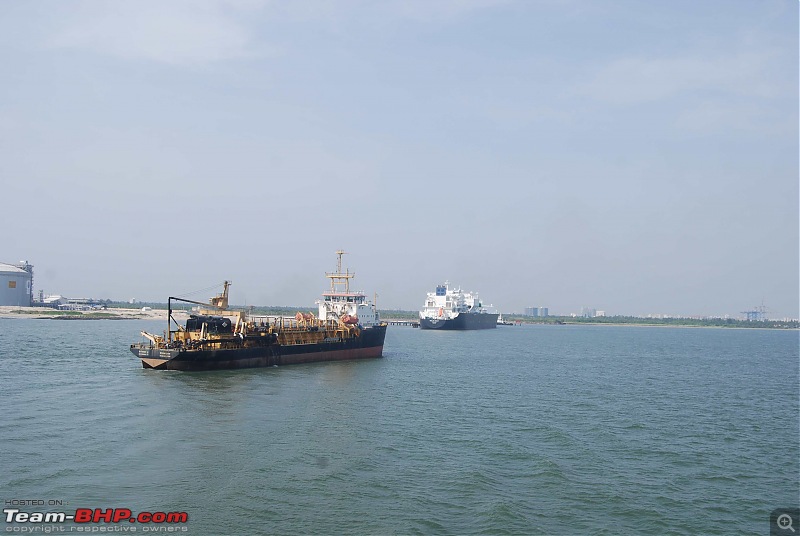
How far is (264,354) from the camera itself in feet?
164

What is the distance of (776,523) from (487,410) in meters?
16.9

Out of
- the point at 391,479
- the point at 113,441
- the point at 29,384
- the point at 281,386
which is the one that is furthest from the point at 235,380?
the point at 391,479

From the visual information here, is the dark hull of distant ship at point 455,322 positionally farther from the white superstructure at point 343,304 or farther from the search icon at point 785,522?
the search icon at point 785,522

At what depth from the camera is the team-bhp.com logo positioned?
15.2m

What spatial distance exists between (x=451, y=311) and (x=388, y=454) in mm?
124805

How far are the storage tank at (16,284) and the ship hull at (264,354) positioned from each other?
456ft

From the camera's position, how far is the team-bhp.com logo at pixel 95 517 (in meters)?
15.2

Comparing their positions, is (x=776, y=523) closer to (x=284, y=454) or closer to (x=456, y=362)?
(x=284, y=454)

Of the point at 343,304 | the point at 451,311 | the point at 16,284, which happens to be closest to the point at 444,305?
the point at 451,311

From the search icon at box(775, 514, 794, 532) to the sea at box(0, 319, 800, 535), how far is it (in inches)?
13.8

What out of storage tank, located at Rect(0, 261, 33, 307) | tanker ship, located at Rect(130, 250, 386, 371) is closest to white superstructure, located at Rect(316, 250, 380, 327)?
tanker ship, located at Rect(130, 250, 386, 371)

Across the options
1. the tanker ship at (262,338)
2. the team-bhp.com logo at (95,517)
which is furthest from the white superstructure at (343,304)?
the team-bhp.com logo at (95,517)

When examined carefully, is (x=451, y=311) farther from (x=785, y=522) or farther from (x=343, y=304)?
(x=785, y=522)

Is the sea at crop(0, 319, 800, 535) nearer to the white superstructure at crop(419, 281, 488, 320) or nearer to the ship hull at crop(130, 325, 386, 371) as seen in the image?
the ship hull at crop(130, 325, 386, 371)
